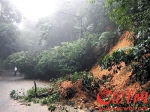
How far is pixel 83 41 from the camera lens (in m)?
14.6

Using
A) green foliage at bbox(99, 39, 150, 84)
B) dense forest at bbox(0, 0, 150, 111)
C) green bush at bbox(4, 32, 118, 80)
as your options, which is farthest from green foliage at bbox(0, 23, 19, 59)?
green foliage at bbox(99, 39, 150, 84)

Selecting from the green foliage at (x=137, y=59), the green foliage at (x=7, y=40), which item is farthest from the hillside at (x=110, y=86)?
the green foliage at (x=7, y=40)

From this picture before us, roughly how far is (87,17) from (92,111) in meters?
13.1

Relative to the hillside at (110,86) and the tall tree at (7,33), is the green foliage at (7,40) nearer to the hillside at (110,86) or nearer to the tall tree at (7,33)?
the tall tree at (7,33)

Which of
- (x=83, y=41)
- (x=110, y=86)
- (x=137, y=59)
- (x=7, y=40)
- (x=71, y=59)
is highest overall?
(x=7, y=40)

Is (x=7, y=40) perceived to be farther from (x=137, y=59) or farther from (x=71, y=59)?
(x=137, y=59)

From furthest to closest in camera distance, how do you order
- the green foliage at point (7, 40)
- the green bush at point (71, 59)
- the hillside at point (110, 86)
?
the green foliage at point (7, 40) < the green bush at point (71, 59) < the hillside at point (110, 86)

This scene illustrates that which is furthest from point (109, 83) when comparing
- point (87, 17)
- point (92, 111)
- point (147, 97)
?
point (87, 17)

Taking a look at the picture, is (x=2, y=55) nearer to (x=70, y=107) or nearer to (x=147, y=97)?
(x=70, y=107)

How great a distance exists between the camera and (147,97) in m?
5.70

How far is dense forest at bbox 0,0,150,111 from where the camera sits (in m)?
6.21

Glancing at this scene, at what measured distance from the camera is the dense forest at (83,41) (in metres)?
6.21

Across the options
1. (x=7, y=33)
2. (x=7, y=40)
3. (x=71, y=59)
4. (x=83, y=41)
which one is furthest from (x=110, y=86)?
(x=7, y=33)

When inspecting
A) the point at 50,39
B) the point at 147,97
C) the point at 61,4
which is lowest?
the point at 147,97
